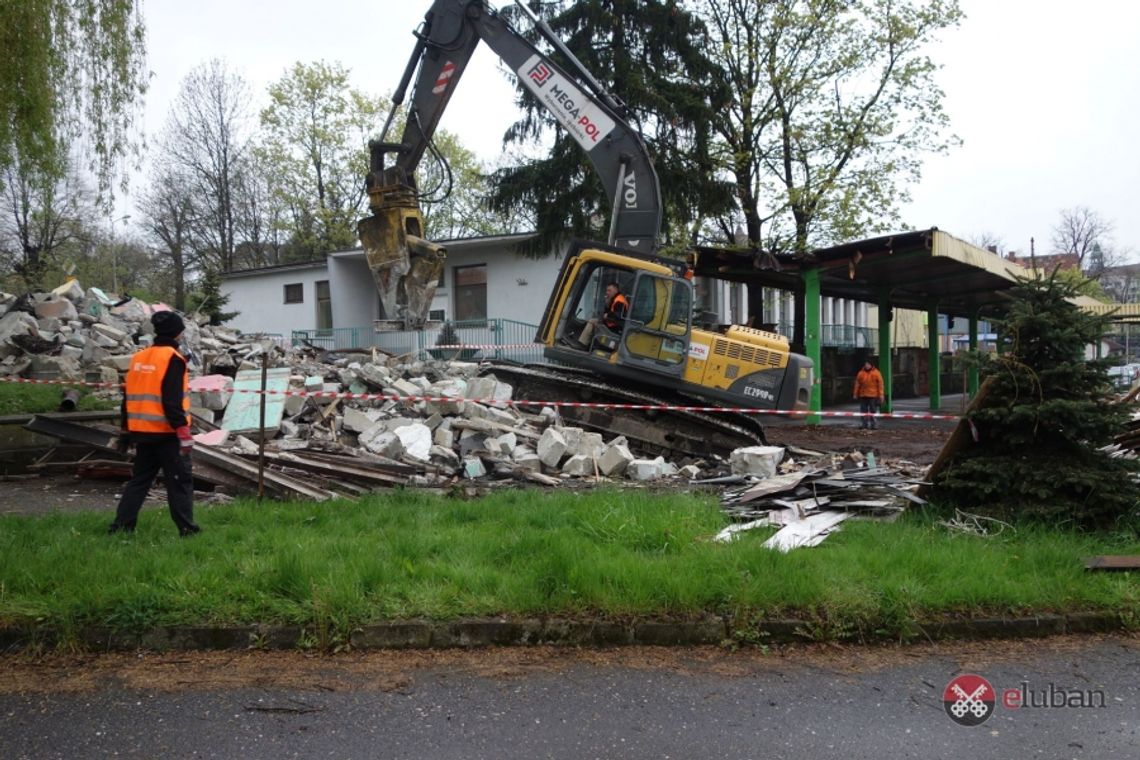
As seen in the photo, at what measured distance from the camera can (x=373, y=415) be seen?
1082cm

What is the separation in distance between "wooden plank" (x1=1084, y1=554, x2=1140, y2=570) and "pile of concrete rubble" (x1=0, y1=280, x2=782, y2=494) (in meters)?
4.24

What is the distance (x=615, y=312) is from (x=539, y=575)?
7077mm

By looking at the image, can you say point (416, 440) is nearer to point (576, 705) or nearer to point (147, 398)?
point (147, 398)

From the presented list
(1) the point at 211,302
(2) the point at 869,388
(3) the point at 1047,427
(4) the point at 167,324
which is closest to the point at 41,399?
(4) the point at 167,324

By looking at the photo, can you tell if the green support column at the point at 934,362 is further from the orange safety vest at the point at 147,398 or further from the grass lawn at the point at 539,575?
the orange safety vest at the point at 147,398

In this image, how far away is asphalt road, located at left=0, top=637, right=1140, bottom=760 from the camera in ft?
11.4

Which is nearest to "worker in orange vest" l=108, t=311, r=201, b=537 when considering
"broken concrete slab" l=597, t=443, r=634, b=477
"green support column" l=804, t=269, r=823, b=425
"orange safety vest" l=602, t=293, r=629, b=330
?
"broken concrete slab" l=597, t=443, r=634, b=477

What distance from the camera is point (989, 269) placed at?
18062 mm

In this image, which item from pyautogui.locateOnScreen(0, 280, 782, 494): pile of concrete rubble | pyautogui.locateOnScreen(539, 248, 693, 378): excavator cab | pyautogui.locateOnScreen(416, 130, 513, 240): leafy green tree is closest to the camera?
pyautogui.locateOnScreen(0, 280, 782, 494): pile of concrete rubble

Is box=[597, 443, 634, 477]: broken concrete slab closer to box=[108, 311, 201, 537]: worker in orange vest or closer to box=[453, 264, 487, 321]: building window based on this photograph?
box=[108, 311, 201, 537]: worker in orange vest

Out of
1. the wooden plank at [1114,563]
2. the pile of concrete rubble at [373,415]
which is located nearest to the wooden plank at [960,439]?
the wooden plank at [1114,563]

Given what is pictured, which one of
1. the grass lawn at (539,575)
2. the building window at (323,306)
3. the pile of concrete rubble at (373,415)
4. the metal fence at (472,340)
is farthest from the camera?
the building window at (323,306)

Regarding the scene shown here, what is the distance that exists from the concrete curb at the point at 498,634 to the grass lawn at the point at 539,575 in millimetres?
60

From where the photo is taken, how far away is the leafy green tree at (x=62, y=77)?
9039mm
